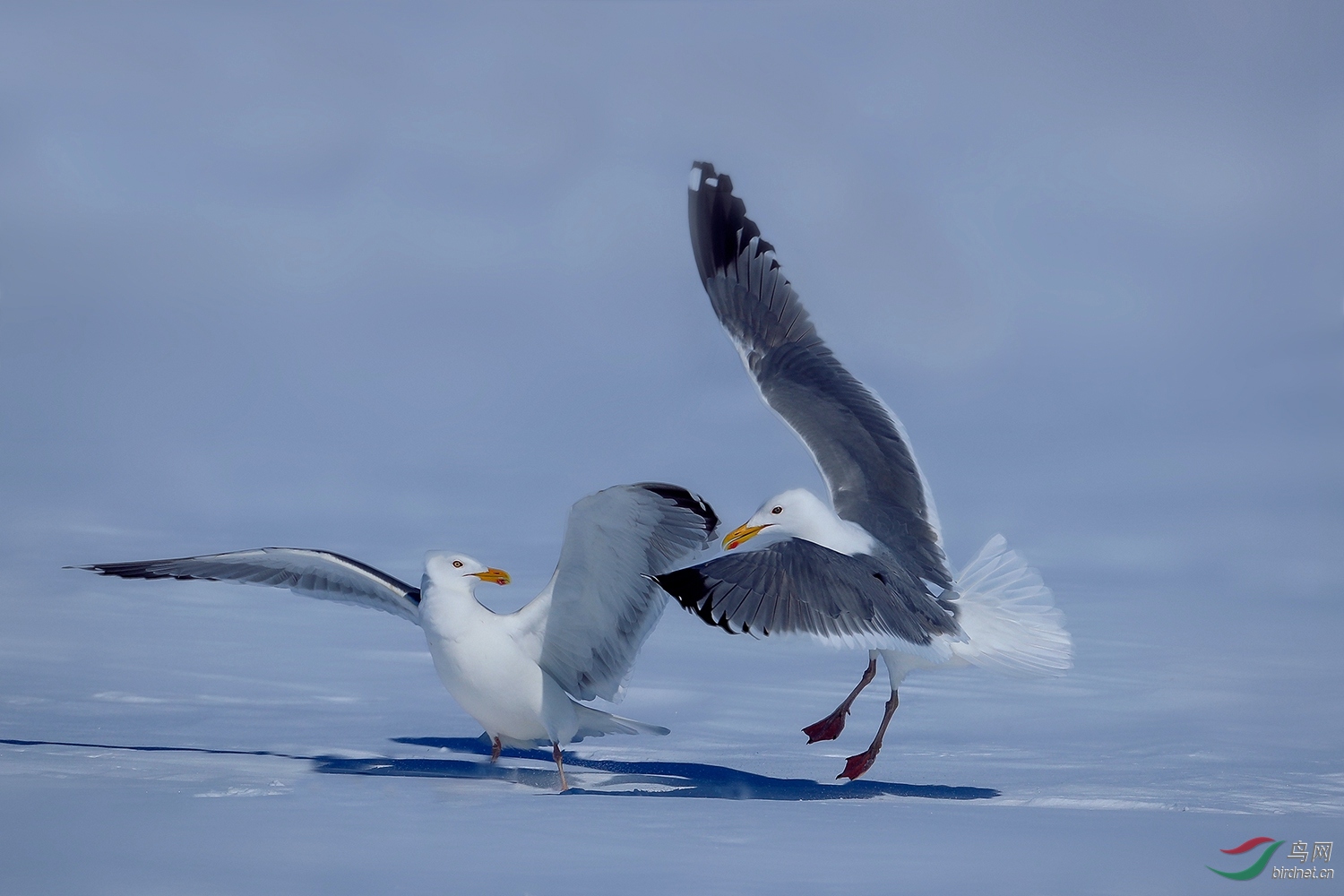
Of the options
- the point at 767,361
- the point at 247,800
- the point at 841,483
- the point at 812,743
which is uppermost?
the point at 767,361

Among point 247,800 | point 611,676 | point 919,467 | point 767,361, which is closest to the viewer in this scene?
point 247,800

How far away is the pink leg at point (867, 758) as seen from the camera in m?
4.52

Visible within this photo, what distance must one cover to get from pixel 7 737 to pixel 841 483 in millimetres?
3325

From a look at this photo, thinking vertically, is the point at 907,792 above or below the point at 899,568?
below

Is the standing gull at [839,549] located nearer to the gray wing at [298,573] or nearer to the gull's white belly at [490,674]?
the gull's white belly at [490,674]

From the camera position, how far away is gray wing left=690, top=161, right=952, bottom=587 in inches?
200

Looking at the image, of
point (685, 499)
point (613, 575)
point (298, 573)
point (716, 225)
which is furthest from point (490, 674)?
point (716, 225)

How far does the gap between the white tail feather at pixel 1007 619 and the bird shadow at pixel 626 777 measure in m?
0.46

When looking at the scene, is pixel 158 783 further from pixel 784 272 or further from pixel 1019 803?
pixel 784 272

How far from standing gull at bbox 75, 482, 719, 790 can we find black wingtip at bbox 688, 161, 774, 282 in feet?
7.31

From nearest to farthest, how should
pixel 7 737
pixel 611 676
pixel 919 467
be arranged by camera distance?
pixel 611 676, pixel 7 737, pixel 919 467

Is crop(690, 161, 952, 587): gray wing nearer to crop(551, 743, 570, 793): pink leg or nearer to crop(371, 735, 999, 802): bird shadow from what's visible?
crop(371, 735, 999, 802): bird shadow

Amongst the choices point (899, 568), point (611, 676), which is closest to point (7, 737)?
point (611, 676)

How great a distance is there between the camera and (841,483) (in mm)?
5250
